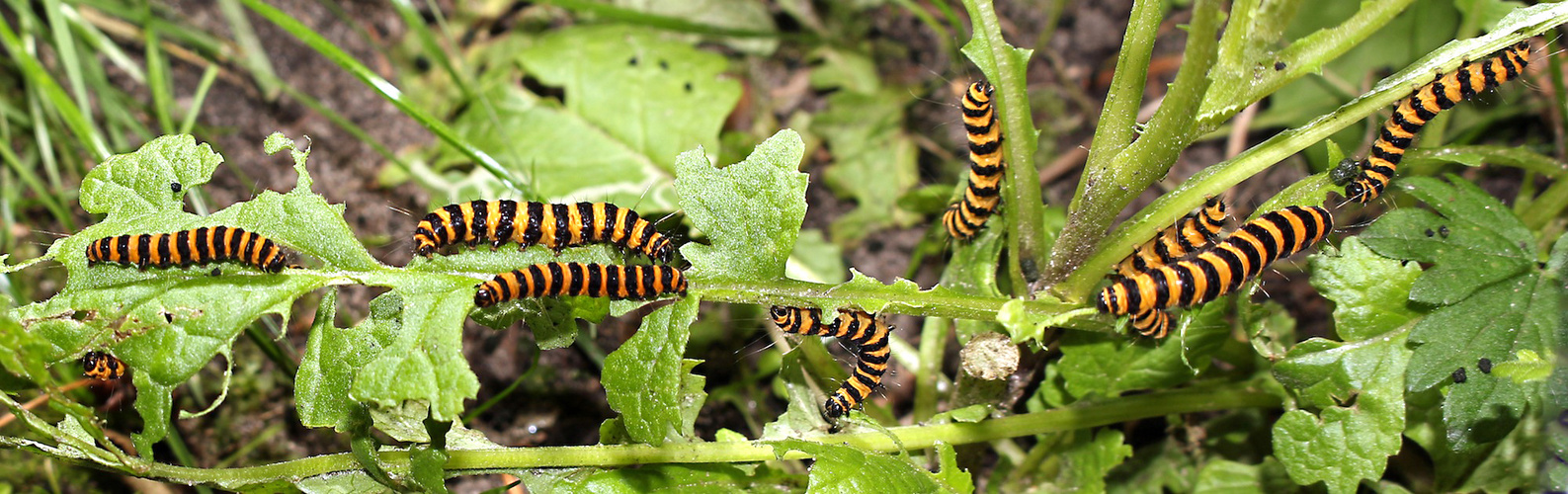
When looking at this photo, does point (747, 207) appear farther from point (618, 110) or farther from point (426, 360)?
point (618, 110)

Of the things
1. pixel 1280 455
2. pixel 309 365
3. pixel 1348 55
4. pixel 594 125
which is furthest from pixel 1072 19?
pixel 309 365

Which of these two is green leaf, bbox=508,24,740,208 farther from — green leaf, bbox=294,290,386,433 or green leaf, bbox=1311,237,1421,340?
green leaf, bbox=1311,237,1421,340

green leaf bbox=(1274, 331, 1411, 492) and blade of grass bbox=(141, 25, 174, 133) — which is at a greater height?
blade of grass bbox=(141, 25, 174, 133)

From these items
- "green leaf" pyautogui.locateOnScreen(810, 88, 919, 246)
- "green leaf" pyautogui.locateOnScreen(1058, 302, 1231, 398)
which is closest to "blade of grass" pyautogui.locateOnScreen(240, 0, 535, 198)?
"green leaf" pyautogui.locateOnScreen(810, 88, 919, 246)

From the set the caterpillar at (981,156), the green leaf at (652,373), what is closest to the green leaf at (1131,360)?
the caterpillar at (981,156)

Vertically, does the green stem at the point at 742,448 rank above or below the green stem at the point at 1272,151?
below

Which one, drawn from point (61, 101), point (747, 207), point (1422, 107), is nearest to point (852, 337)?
point (747, 207)

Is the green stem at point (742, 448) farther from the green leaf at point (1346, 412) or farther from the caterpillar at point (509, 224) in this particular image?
the caterpillar at point (509, 224)
